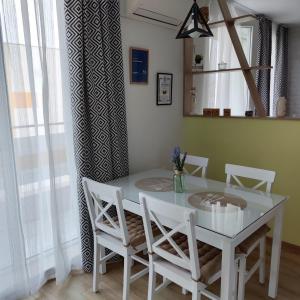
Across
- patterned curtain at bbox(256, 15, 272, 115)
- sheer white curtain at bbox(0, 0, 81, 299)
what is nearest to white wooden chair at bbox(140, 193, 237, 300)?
sheer white curtain at bbox(0, 0, 81, 299)

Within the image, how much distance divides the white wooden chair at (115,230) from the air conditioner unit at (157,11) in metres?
1.47

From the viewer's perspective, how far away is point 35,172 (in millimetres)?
1962

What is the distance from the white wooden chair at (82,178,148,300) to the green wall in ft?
4.13

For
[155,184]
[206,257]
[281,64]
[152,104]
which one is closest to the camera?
[206,257]

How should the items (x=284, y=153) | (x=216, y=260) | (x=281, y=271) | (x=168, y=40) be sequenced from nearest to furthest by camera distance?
1. (x=216, y=260)
2. (x=281, y=271)
3. (x=284, y=153)
4. (x=168, y=40)

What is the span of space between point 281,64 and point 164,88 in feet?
7.38

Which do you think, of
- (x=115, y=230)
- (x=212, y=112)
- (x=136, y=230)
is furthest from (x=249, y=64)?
(x=115, y=230)

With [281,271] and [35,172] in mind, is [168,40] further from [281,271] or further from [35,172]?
[281,271]

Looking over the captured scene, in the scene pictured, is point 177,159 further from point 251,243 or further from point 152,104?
point 152,104

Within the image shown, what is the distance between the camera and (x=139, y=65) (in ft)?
8.51

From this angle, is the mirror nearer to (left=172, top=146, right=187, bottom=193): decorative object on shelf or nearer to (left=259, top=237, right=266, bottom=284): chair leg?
(left=172, top=146, right=187, bottom=193): decorative object on shelf

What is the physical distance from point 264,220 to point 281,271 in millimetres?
935

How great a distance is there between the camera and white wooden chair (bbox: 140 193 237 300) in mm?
1424

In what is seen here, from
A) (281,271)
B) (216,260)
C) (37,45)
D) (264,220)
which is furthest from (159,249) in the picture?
(37,45)
